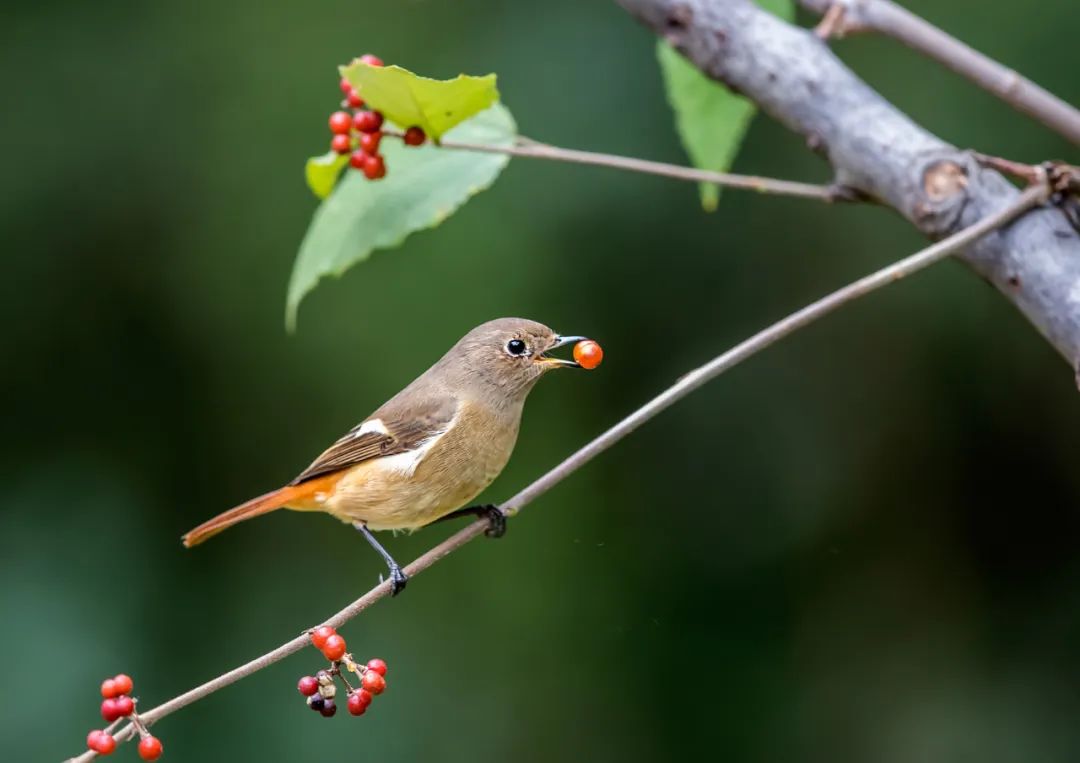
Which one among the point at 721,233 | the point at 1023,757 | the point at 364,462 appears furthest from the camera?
the point at 721,233

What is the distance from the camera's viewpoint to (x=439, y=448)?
2.54 meters

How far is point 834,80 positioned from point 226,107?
2.93 metres

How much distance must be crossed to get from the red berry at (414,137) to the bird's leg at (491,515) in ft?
2.25

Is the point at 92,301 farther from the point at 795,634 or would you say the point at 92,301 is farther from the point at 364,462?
the point at 795,634

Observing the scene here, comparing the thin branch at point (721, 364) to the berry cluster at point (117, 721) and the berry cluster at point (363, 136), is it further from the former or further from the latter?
the berry cluster at point (363, 136)

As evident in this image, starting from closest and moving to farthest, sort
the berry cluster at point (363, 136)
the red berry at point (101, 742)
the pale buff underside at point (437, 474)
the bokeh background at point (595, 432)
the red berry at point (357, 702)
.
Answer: the red berry at point (101, 742), the red berry at point (357, 702), the berry cluster at point (363, 136), the pale buff underside at point (437, 474), the bokeh background at point (595, 432)

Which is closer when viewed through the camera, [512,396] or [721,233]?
[512,396]

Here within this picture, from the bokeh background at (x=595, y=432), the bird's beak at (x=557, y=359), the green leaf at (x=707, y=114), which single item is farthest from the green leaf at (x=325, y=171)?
the bokeh background at (x=595, y=432)

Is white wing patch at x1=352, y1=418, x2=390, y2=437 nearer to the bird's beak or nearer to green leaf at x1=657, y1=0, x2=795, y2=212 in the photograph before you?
the bird's beak

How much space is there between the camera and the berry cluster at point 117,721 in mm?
1635

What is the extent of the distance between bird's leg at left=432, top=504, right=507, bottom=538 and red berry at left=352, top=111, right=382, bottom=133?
733 mm

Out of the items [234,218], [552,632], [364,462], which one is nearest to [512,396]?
[364,462]

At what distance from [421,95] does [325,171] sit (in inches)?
11.0

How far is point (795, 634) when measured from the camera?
433 centimetres
